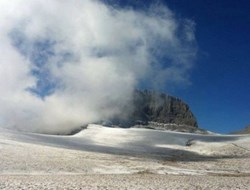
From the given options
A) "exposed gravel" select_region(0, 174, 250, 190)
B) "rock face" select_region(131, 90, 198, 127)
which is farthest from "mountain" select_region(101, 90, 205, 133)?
"exposed gravel" select_region(0, 174, 250, 190)

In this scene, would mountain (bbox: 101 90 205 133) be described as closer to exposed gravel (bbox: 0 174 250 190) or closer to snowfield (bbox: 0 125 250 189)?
snowfield (bbox: 0 125 250 189)

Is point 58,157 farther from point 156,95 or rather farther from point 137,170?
point 156,95

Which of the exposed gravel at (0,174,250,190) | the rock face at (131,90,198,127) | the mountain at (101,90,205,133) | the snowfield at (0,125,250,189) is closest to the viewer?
the exposed gravel at (0,174,250,190)

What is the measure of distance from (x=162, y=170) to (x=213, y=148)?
27.1 metres

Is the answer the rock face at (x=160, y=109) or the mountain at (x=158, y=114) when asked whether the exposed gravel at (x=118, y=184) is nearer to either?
the mountain at (x=158, y=114)

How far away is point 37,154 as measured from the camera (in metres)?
47.2

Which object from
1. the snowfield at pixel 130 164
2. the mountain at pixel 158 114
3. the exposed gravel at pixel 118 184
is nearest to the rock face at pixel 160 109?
the mountain at pixel 158 114

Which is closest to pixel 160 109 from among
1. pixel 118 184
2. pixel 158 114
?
pixel 158 114

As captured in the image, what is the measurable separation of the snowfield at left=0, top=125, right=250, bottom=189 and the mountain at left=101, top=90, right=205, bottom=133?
103 feet

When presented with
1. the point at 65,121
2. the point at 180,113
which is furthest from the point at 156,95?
the point at 65,121

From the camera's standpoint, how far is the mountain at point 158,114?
12241 cm

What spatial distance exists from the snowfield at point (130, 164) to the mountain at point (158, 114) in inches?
1239

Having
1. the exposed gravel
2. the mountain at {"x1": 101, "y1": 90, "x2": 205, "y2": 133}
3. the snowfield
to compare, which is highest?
the mountain at {"x1": 101, "y1": 90, "x2": 205, "y2": 133}

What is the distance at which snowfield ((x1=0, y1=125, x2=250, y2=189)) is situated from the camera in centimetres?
3080
